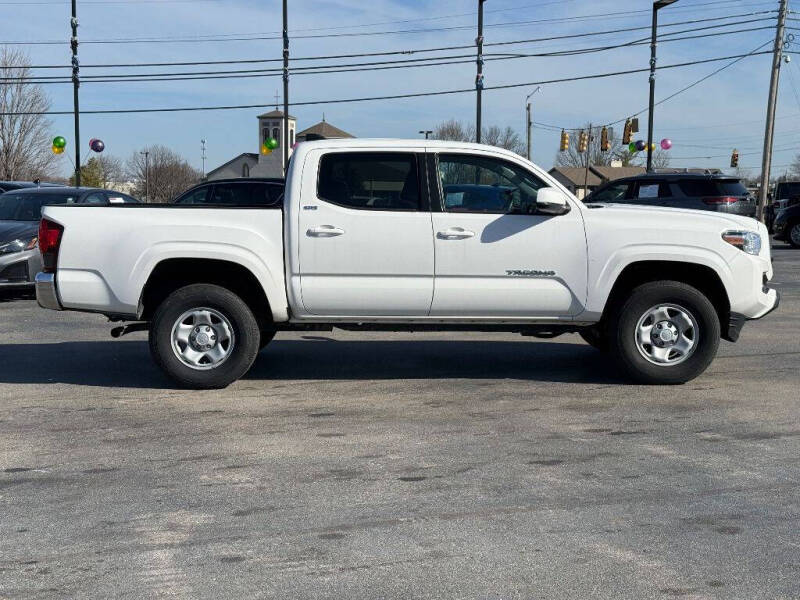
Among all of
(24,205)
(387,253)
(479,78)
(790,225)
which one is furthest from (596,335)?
(479,78)

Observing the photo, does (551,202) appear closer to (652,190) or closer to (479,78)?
(652,190)

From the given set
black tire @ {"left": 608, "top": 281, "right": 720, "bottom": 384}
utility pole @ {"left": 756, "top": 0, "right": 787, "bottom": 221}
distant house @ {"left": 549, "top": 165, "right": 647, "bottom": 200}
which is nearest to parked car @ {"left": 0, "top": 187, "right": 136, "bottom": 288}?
black tire @ {"left": 608, "top": 281, "right": 720, "bottom": 384}

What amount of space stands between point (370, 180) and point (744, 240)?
304 centimetres

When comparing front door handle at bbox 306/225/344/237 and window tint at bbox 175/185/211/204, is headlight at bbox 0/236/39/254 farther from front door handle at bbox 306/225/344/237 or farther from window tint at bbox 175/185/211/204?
front door handle at bbox 306/225/344/237

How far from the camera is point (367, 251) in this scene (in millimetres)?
7562

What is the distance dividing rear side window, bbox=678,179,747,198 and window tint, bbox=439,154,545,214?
1414 cm

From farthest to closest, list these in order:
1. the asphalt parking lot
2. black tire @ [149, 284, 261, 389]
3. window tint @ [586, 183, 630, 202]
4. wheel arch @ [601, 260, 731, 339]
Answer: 1. window tint @ [586, 183, 630, 202]
2. wheel arch @ [601, 260, 731, 339]
3. black tire @ [149, 284, 261, 389]
4. the asphalt parking lot

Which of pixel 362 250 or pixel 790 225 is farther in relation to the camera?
pixel 790 225

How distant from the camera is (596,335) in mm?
8484

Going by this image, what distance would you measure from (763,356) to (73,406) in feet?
20.9

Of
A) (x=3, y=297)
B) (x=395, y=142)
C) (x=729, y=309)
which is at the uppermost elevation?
(x=395, y=142)

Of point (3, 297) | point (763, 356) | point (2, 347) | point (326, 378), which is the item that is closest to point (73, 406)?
point (326, 378)

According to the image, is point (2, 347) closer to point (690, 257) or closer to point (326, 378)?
point (326, 378)

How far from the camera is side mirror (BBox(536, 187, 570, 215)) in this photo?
7.48m
